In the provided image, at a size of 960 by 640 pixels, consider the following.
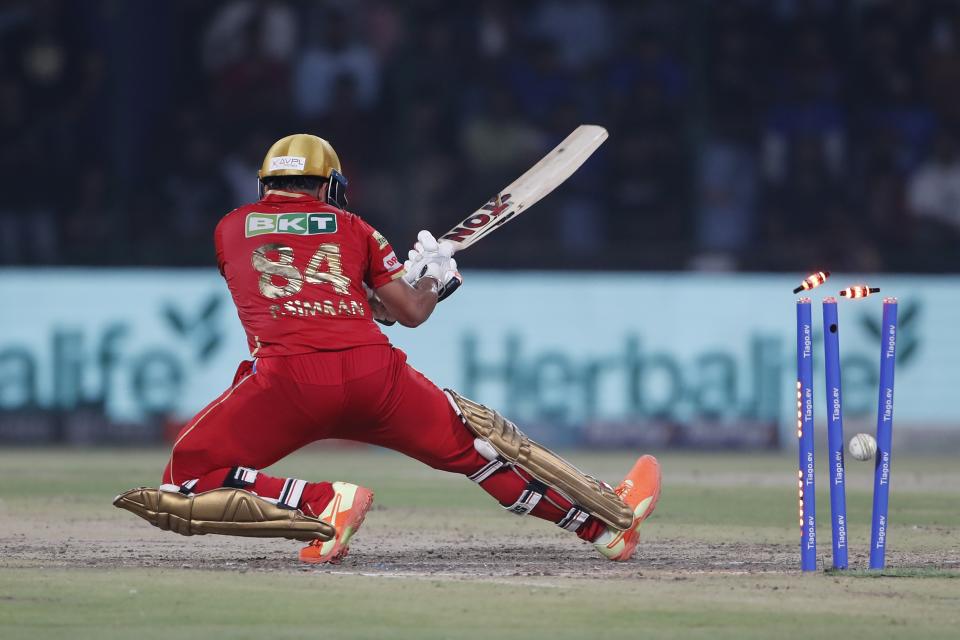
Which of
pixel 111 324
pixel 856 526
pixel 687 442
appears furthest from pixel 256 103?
pixel 856 526

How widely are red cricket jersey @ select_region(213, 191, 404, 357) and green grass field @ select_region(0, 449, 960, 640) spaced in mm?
903

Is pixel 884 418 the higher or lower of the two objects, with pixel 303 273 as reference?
lower

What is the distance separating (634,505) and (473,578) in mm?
1092

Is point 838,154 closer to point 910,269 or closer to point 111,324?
point 910,269

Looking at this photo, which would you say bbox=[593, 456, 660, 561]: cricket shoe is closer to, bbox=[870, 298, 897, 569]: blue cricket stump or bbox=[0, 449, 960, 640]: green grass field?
bbox=[0, 449, 960, 640]: green grass field

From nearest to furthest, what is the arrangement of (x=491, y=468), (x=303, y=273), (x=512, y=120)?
(x=303, y=273), (x=491, y=468), (x=512, y=120)

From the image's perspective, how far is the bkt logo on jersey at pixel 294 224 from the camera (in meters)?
6.77

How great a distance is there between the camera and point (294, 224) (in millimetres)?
6777

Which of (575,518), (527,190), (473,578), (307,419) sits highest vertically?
(527,190)

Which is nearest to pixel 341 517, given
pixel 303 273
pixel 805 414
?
pixel 303 273

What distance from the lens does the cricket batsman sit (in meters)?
6.55

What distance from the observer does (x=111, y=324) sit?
14.1 metres

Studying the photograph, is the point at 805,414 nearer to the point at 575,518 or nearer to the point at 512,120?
the point at 575,518

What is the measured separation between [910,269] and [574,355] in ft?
9.97
